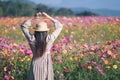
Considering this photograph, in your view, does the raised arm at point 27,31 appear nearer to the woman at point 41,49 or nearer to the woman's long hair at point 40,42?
the woman at point 41,49

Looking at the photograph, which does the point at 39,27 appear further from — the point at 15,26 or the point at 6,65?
the point at 15,26

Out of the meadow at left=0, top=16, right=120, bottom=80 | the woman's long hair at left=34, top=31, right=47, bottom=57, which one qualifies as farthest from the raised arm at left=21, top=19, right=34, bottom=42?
the meadow at left=0, top=16, right=120, bottom=80

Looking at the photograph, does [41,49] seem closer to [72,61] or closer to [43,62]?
[43,62]

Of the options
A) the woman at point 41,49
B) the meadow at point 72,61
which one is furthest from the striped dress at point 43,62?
the meadow at point 72,61

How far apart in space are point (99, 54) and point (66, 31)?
5564mm

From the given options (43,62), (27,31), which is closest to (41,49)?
(43,62)

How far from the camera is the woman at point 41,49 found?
6.19 meters

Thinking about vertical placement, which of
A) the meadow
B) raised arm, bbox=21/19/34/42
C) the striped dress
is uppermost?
raised arm, bbox=21/19/34/42

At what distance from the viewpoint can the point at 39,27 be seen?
20.2ft

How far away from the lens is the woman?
20.3 ft

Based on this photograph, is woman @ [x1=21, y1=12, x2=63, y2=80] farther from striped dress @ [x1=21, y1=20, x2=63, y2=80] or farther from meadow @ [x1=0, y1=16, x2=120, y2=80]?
meadow @ [x1=0, y1=16, x2=120, y2=80]

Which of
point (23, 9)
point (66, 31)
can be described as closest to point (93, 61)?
point (66, 31)

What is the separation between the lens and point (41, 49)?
624cm

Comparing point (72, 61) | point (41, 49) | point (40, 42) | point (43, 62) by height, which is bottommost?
point (72, 61)
